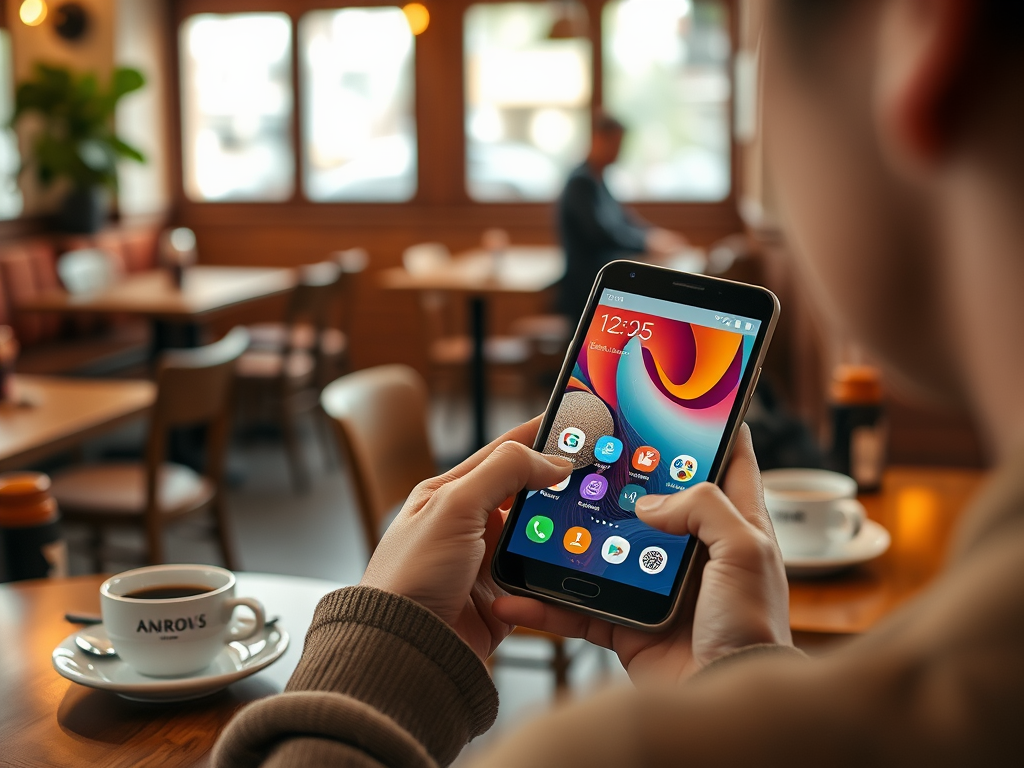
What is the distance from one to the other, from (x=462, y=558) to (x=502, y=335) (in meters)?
6.31

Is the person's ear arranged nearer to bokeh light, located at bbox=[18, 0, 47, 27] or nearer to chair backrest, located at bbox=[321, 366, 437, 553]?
chair backrest, located at bbox=[321, 366, 437, 553]

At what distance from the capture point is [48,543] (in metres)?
1.60

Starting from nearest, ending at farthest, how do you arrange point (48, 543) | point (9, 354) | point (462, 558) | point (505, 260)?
point (462, 558) → point (48, 543) → point (9, 354) → point (505, 260)

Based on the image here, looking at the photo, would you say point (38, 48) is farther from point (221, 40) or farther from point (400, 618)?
point (400, 618)

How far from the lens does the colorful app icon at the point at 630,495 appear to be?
0.98 metres

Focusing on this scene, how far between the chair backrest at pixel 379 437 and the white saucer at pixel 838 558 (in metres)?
0.83

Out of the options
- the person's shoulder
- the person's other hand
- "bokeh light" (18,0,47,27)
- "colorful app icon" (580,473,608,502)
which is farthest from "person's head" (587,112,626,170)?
"colorful app icon" (580,473,608,502)

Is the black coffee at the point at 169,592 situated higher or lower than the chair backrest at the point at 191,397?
higher

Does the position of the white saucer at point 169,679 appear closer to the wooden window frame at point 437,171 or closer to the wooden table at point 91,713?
the wooden table at point 91,713

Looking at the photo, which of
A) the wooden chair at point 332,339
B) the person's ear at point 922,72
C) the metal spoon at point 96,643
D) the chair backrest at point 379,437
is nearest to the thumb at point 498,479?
the metal spoon at point 96,643

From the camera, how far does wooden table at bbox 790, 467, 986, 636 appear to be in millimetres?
1257

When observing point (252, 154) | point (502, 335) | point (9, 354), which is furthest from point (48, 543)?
point (252, 154)

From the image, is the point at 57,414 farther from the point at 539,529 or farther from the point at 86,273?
the point at 86,273

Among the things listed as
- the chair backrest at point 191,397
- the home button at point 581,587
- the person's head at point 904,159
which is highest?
the person's head at point 904,159
